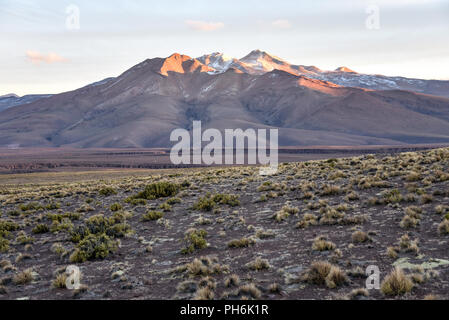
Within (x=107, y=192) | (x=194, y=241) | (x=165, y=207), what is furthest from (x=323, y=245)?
(x=107, y=192)

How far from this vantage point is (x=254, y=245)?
37.0 ft

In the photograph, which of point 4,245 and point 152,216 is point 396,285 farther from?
point 4,245

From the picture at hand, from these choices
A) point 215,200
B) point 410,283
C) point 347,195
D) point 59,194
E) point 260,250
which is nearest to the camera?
point 410,283

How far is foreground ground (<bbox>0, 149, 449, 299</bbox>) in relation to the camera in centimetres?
798

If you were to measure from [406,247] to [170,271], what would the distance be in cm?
607

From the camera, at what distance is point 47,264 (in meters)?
11.1

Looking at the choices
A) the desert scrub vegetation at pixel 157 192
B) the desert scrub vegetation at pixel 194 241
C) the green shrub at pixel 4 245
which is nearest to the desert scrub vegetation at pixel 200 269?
the desert scrub vegetation at pixel 194 241

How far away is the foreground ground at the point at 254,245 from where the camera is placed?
7977mm

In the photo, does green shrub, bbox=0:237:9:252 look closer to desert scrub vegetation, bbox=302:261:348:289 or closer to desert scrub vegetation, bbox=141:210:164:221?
desert scrub vegetation, bbox=141:210:164:221

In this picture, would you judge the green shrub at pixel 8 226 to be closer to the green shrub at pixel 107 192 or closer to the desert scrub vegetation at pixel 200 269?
the green shrub at pixel 107 192

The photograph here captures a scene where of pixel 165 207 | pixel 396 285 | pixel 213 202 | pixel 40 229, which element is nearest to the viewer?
pixel 396 285

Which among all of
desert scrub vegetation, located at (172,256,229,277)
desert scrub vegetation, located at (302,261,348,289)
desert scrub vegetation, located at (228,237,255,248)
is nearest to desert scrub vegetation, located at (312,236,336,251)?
desert scrub vegetation, located at (302,261,348,289)
